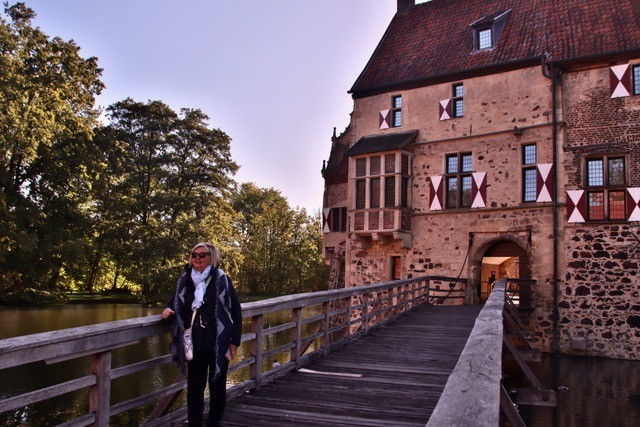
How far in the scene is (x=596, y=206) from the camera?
17.1 meters

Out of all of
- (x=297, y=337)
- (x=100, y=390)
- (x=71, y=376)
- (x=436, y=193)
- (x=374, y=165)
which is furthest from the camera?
(x=374, y=165)

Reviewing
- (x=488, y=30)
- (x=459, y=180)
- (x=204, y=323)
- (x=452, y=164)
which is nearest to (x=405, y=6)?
(x=488, y=30)

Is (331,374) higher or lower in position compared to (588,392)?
higher

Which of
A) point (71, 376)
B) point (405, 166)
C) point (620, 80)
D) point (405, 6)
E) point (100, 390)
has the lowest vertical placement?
point (71, 376)

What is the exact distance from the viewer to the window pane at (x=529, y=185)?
1828 centimetres

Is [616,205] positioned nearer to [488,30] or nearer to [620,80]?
[620,80]

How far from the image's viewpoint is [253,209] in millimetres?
55812

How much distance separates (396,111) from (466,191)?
405 centimetres

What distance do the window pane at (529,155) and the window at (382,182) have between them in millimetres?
3794

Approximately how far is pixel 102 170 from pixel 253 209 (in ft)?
111

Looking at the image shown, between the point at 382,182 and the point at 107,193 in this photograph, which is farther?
the point at 107,193

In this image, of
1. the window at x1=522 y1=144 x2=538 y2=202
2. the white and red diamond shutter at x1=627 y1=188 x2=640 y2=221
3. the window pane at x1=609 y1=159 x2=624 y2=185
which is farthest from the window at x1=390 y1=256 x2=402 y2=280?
the white and red diamond shutter at x1=627 y1=188 x2=640 y2=221

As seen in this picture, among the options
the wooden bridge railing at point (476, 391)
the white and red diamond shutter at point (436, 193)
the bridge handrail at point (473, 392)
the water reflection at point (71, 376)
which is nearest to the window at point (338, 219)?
the water reflection at point (71, 376)

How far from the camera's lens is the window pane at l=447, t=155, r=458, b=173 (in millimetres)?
19750
